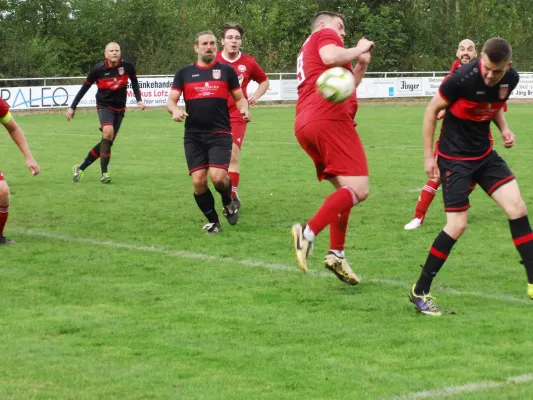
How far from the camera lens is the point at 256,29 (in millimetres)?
60188

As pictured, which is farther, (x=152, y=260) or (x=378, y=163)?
(x=378, y=163)

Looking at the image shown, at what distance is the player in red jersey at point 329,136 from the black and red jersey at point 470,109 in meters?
0.69

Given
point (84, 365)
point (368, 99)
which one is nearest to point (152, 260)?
point (84, 365)

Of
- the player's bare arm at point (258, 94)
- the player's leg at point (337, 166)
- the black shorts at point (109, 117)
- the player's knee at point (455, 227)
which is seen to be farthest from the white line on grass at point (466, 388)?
the black shorts at point (109, 117)

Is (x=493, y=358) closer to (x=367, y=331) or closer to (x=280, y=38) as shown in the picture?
(x=367, y=331)

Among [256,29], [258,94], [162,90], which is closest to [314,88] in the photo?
[258,94]

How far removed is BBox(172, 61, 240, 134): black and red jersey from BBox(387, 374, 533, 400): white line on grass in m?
5.90

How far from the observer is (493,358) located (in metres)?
5.55

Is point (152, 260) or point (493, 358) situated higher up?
point (493, 358)

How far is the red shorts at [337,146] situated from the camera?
731 centimetres

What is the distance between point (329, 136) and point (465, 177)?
3.51ft

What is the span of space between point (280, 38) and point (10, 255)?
51344 mm

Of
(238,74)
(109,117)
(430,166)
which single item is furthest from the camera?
(109,117)

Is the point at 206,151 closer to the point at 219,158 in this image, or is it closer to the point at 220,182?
the point at 219,158
